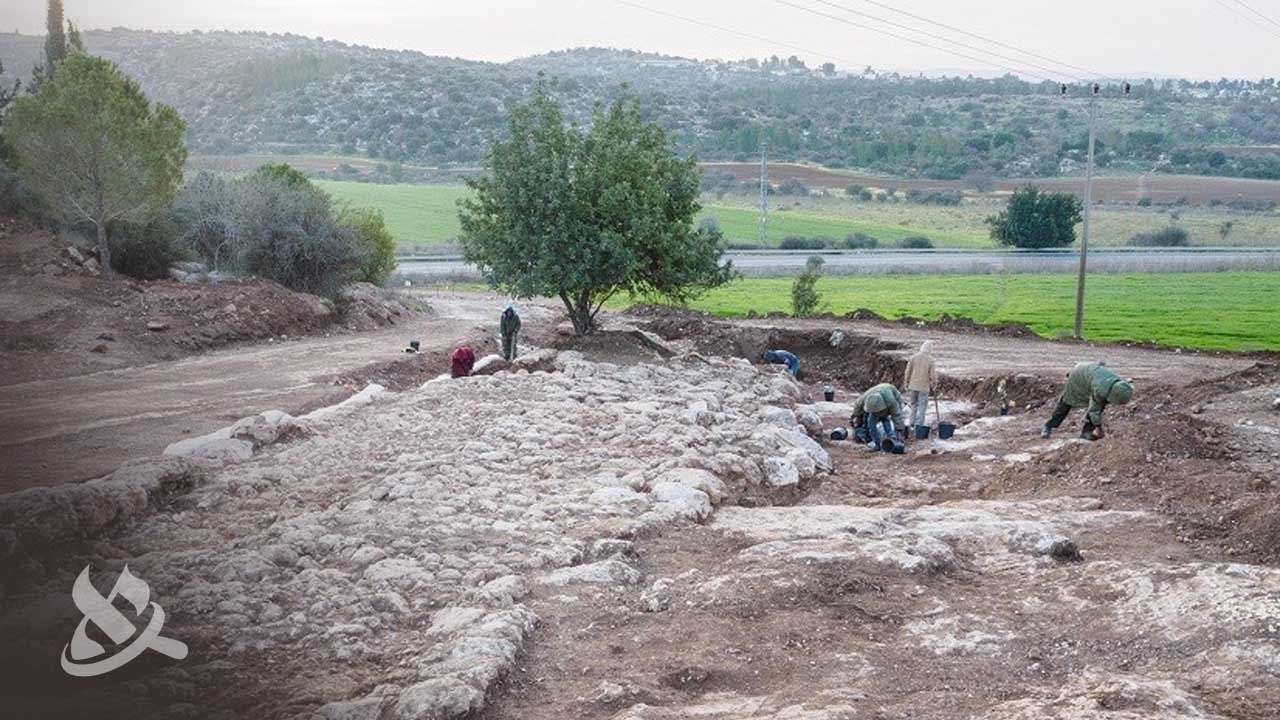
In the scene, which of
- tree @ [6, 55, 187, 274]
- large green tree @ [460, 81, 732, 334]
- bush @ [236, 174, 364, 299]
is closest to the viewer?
large green tree @ [460, 81, 732, 334]

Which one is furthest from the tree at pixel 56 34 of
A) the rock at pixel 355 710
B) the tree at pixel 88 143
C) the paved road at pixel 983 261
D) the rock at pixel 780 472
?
the paved road at pixel 983 261

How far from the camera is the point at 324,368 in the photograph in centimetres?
2442

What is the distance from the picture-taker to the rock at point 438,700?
6.90 m

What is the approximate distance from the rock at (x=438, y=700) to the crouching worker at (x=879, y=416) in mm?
11744

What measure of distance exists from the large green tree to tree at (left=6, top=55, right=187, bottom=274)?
768 cm

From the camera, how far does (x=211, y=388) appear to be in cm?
2136

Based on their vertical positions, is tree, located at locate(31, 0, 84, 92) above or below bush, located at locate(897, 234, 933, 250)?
above

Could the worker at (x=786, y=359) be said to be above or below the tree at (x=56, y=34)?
below

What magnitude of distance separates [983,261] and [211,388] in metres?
41.4

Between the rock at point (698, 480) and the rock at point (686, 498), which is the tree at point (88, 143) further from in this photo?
the rock at point (686, 498)

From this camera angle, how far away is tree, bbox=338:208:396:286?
123 feet

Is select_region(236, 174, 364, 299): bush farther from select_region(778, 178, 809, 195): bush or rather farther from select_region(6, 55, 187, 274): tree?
select_region(778, 178, 809, 195): bush

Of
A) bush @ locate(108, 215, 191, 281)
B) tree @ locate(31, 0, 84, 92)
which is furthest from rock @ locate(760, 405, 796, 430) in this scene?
bush @ locate(108, 215, 191, 281)

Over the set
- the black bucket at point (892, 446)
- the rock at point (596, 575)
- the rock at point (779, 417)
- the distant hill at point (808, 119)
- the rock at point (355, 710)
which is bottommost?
the black bucket at point (892, 446)
